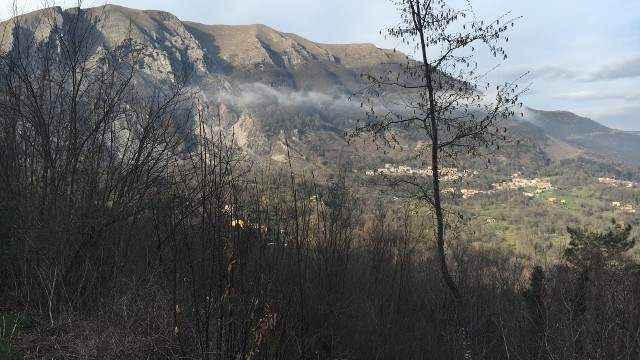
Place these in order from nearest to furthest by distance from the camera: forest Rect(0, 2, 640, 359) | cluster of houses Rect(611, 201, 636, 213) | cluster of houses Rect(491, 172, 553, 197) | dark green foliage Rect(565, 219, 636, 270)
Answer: forest Rect(0, 2, 640, 359)
dark green foliage Rect(565, 219, 636, 270)
cluster of houses Rect(611, 201, 636, 213)
cluster of houses Rect(491, 172, 553, 197)

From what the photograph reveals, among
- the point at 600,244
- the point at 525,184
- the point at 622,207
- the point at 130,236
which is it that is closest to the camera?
the point at 130,236

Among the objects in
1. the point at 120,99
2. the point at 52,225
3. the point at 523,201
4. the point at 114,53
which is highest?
the point at 114,53

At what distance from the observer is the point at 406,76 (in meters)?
8.44

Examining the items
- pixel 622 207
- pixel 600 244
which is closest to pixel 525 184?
pixel 622 207

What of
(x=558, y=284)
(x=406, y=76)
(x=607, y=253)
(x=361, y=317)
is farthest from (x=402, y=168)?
(x=607, y=253)

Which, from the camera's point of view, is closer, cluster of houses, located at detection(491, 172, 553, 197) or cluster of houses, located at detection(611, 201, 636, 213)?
cluster of houses, located at detection(611, 201, 636, 213)

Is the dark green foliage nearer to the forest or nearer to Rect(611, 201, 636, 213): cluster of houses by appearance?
the forest

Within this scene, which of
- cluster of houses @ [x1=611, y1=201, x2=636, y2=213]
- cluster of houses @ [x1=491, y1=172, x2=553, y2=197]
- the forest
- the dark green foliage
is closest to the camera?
the forest

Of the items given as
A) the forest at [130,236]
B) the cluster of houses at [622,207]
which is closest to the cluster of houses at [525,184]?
the cluster of houses at [622,207]

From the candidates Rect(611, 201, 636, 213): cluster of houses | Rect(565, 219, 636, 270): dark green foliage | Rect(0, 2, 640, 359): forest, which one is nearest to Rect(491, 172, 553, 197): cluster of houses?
Rect(611, 201, 636, 213): cluster of houses

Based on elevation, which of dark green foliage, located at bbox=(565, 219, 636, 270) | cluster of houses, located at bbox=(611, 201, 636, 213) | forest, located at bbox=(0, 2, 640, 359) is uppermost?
forest, located at bbox=(0, 2, 640, 359)

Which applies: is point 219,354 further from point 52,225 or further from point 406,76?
point 406,76

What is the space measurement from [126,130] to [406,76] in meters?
5.82

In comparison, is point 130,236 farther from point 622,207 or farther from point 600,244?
point 622,207
